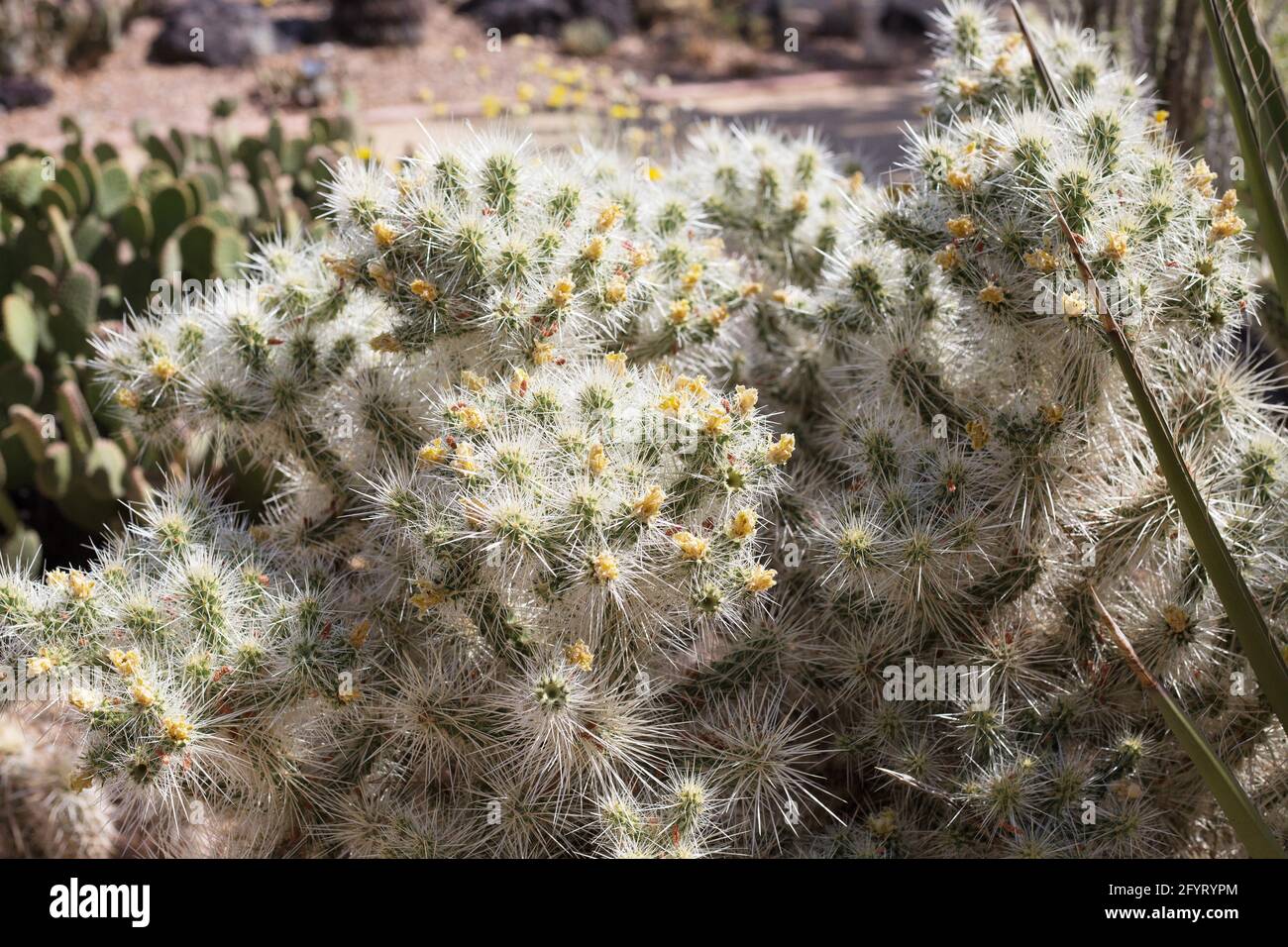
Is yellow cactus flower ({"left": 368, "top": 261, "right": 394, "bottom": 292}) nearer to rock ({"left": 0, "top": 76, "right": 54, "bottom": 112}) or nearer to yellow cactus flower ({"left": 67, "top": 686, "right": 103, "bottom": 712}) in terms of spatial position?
yellow cactus flower ({"left": 67, "top": 686, "right": 103, "bottom": 712})

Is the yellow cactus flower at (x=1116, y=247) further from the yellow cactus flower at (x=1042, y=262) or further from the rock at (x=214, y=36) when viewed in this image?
the rock at (x=214, y=36)

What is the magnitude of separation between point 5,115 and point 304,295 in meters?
9.68

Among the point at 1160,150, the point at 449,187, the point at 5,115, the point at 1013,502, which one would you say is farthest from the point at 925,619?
the point at 5,115

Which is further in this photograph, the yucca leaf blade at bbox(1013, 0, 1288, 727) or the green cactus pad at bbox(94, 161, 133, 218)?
the green cactus pad at bbox(94, 161, 133, 218)

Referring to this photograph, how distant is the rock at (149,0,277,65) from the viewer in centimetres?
1215

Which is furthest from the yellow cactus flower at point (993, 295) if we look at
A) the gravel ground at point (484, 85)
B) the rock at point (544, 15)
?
the rock at point (544, 15)

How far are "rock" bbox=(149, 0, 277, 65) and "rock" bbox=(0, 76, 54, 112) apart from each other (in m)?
1.73

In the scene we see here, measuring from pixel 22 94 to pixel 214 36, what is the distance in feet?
7.55

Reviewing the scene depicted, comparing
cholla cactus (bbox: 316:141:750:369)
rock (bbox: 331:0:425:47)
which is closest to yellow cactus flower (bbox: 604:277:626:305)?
cholla cactus (bbox: 316:141:750:369)

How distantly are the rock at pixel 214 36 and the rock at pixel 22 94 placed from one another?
173 cm

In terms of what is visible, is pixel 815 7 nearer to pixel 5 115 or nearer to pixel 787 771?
pixel 5 115

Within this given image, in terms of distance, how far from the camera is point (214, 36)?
1222 centimetres

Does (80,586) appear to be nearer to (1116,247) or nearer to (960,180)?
(960,180)

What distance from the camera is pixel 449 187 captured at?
2441 mm
